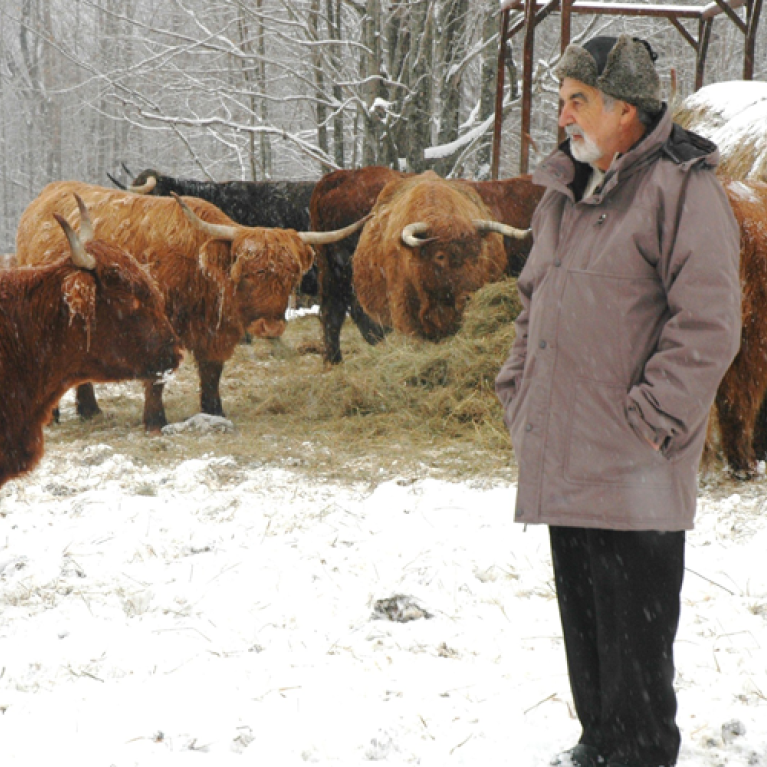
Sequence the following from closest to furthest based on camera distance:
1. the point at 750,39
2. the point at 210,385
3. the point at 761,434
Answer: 1. the point at 761,434
2. the point at 210,385
3. the point at 750,39

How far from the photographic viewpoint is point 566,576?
227cm

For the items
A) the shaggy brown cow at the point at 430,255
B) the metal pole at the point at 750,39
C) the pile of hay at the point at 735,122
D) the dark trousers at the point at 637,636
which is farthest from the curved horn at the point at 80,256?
the metal pole at the point at 750,39

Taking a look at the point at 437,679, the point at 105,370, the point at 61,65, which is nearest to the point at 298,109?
the point at 61,65

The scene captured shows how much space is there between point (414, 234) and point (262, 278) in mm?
1558

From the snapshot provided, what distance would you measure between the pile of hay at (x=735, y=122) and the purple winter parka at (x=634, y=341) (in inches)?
166

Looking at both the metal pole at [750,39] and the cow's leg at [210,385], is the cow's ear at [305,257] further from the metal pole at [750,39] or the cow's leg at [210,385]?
the metal pole at [750,39]

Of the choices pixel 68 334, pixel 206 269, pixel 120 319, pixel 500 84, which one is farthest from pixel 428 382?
pixel 500 84

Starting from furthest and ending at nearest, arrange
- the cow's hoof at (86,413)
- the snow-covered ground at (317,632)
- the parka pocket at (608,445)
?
the cow's hoof at (86,413), the snow-covered ground at (317,632), the parka pocket at (608,445)

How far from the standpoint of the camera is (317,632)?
3186mm

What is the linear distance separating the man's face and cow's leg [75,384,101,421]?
5.73 meters

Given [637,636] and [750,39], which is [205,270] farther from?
[750,39]

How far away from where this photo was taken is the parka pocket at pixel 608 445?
1991 mm

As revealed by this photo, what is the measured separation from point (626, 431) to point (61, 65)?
3715 centimetres

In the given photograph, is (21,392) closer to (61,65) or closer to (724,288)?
(724,288)
